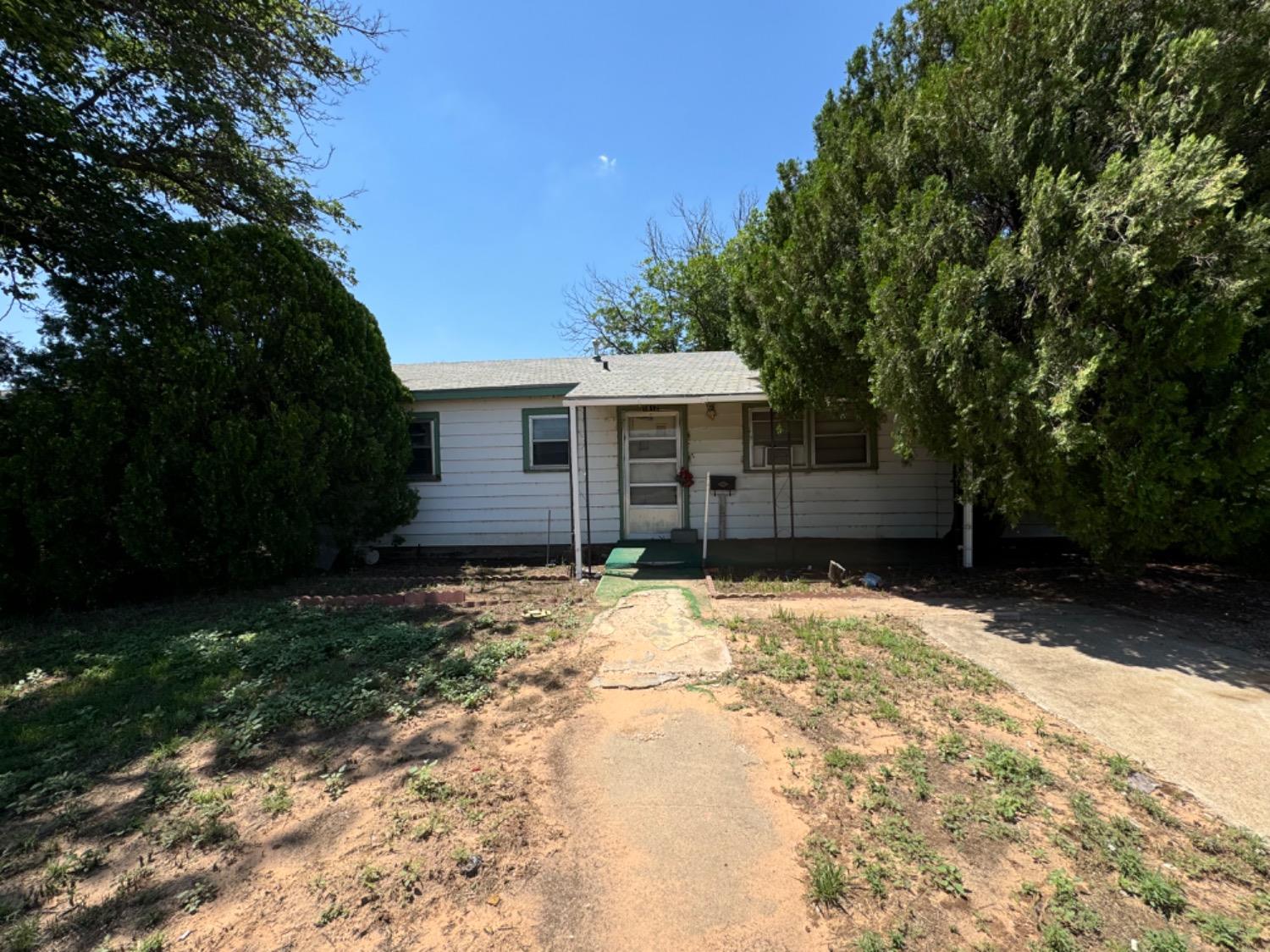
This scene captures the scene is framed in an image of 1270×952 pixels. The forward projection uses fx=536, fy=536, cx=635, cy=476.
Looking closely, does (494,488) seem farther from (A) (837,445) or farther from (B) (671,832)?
(B) (671,832)

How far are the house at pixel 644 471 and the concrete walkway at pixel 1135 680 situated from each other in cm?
306

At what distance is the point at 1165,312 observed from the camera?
13.5 feet

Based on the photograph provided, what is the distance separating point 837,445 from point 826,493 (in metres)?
0.80

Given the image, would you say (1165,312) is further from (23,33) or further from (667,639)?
(23,33)

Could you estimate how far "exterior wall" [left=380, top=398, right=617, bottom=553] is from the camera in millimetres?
8758

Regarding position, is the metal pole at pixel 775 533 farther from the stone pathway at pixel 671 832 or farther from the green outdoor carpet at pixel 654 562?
the stone pathway at pixel 671 832

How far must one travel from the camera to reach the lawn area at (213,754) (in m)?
1.99

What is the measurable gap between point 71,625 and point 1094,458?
9.89 meters

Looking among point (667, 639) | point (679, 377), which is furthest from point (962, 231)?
point (667, 639)

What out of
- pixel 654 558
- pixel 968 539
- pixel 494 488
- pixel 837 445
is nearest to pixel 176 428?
pixel 494 488

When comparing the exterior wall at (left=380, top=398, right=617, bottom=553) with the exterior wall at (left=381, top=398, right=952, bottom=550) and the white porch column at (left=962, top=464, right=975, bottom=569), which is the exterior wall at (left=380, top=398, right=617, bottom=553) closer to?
the exterior wall at (left=381, top=398, right=952, bottom=550)

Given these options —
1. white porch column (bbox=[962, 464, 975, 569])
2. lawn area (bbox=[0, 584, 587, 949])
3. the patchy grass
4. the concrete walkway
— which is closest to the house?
white porch column (bbox=[962, 464, 975, 569])

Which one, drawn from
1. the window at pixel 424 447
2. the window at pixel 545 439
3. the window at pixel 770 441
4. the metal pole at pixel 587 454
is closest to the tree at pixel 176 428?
the window at pixel 424 447

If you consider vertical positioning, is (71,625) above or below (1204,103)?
below
